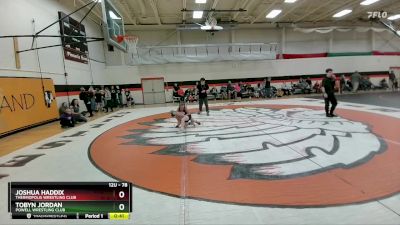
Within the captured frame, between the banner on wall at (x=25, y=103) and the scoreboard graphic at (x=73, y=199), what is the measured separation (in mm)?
7204

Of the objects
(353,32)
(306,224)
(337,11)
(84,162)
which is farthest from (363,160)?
(353,32)

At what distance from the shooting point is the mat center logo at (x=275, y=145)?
3.78 m

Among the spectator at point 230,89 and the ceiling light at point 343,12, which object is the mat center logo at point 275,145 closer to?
the spectator at point 230,89

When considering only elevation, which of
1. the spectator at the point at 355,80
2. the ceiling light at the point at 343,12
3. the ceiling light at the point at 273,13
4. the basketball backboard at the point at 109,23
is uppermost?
the ceiling light at the point at 343,12

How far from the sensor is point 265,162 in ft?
13.2

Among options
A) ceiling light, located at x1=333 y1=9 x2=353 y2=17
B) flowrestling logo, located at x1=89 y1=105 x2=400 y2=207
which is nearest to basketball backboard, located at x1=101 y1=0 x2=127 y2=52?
flowrestling logo, located at x1=89 y1=105 x2=400 y2=207

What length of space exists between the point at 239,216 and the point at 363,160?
2437 mm

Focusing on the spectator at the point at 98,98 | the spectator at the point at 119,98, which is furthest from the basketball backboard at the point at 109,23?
the spectator at the point at 119,98

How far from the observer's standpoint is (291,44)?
68.1ft

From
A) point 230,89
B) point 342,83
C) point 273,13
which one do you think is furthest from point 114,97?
point 342,83

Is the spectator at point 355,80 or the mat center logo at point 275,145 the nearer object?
the mat center logo at point 275,145

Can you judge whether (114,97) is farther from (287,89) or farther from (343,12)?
(343,12)

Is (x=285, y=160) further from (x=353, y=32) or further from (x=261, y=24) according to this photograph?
(x=353, y=32)

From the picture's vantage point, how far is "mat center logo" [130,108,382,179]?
378 cm
